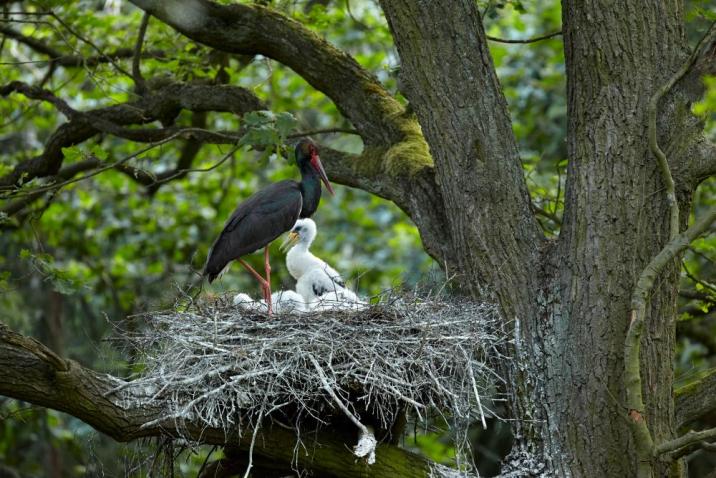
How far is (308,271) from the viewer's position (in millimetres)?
7258

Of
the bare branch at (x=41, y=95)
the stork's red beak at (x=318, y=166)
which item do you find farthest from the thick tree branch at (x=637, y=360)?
the bare branch at (x=41, y=95)

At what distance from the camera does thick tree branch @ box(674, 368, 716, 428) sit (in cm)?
554

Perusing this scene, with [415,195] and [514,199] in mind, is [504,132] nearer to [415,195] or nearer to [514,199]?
Answer: [514,199]

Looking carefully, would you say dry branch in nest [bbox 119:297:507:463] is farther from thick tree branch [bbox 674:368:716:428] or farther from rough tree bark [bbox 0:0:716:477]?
thick tree branch [bbox 674:368:716:428]

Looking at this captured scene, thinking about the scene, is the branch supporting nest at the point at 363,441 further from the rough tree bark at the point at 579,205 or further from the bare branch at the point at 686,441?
the bare branch at the point at 686,441

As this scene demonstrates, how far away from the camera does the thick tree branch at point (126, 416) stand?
14.7 feet

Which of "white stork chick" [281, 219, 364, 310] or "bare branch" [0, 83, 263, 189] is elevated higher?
"bare branch" [0, 83, 263, 189]

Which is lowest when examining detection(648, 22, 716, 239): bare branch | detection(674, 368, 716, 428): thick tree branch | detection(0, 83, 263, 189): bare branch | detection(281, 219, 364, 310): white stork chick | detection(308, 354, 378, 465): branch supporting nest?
detection(308, 354, 378, 465): branch supporting nest

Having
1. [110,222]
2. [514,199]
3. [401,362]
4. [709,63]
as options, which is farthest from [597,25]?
[110,222]

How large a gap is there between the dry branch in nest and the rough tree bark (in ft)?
0.88

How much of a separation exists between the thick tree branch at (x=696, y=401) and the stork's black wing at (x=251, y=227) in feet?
9.64

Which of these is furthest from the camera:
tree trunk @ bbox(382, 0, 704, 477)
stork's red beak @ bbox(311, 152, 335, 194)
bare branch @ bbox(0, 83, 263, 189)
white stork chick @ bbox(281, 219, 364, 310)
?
stork's red beak @ bbox(311, 152, 335, 194)

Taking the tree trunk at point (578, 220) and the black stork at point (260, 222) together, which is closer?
the tree trunk at point (578, 220)

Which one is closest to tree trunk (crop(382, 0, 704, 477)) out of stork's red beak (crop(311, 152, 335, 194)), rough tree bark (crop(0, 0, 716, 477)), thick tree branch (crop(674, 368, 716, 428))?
rough tree bark (crop(0, 0, 716, 477))
